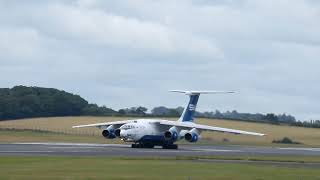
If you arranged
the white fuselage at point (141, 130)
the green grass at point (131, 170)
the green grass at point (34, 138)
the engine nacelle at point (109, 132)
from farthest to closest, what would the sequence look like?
the green grass at point (34, 138), the engine nacelle at point (109, 132), the white fuselage at point (141, 130), the green grass at point (131, 170)

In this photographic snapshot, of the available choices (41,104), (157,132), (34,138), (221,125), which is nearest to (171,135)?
(157,132)

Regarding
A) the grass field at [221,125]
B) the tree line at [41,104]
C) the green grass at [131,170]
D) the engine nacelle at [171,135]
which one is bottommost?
the green grass at [131,170]

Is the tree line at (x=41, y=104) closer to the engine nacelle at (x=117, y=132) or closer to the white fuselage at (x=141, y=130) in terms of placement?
the engine nacelle at (x=117, y=132)

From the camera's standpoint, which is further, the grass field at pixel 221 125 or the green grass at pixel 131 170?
the grass field at pixel 221 125

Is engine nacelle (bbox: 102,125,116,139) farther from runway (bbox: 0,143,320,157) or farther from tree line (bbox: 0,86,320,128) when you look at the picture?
tree line (bbox: 0,86,320,128)

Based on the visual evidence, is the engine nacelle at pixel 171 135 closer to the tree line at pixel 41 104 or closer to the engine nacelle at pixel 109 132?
the engine nacelle at pixel 109 132

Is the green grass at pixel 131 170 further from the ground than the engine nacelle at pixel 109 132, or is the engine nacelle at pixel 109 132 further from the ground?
the engine nacelle at pixel 109 132

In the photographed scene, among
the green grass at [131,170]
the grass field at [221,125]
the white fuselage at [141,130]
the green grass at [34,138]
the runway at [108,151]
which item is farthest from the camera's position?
the grass field at [221,125]

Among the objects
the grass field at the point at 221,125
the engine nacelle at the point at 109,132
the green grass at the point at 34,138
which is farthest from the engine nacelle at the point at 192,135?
the grass field at the point at 221,125

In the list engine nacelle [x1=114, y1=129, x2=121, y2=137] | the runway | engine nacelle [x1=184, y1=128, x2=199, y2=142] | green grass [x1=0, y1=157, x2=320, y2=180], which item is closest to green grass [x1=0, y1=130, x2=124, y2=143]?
engine nacelle [x1=114, y1=129, x2=121, y2=137]

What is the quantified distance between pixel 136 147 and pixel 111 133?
3.50 m

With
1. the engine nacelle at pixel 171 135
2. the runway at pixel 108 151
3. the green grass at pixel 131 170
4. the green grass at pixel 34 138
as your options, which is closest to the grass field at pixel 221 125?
the green grass at pixel 34 138

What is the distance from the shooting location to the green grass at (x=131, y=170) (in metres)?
43.2

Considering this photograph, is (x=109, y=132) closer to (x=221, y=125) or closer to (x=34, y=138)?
(x=34, y=138)
